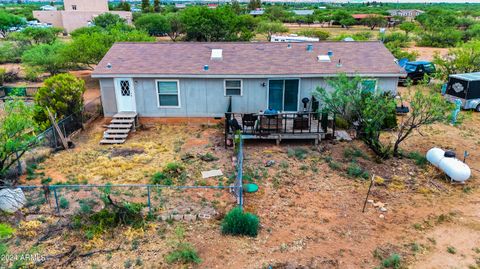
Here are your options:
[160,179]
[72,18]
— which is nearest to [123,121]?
[160,179]

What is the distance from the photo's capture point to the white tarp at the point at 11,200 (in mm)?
9195

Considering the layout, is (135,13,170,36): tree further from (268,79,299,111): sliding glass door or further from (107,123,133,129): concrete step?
(268,79,299,111): sliding glass door

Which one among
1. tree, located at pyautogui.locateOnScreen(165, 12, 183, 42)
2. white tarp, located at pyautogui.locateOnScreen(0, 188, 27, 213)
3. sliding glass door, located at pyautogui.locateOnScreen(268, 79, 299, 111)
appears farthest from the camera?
tree, located at pyautogui.locateOnScreen(165, 12, 183, 42)

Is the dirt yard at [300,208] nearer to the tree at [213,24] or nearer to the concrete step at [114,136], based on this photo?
the concrete step at [114,136]

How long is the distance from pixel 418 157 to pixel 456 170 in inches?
75.8

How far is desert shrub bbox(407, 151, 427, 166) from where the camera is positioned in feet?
39.9

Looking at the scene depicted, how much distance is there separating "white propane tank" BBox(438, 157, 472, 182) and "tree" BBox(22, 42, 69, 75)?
2173 cm

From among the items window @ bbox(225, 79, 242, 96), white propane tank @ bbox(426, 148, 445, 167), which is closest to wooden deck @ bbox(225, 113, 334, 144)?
window @ bbox(225, 79, 242, 96)

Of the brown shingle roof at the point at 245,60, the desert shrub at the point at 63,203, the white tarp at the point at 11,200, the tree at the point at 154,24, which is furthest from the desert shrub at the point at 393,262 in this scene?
the tree at the point at 154,24

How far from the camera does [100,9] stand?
77.1 meters

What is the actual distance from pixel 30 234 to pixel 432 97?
1173 centimetres

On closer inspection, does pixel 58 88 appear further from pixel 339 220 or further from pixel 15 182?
pixel 339 220

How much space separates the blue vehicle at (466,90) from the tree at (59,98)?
18.5 m

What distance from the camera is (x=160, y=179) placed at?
1095cm
